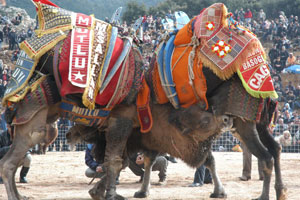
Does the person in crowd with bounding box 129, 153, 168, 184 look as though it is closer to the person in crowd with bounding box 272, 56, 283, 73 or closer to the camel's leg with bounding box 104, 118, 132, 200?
the camel's leg with bounding box 104, 118, 132, 200

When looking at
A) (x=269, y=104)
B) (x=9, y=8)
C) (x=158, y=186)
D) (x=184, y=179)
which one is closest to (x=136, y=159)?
(x=158, y=186)

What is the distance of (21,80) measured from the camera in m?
6.54

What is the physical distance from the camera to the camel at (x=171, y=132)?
6574 millimetres

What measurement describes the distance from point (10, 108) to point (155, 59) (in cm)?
232

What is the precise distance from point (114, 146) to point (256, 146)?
2.09m

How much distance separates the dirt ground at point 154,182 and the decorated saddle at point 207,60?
1.86 metres

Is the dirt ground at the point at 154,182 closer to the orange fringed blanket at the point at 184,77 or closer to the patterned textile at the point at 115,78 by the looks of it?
the orange fringed blanket at the point at 184,77

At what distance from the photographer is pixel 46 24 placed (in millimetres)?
6871

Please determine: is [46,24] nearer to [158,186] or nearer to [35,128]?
[35,128]

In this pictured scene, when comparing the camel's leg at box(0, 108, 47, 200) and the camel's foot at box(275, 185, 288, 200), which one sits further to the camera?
the camel's foot at box(275, 185, 288, 200)

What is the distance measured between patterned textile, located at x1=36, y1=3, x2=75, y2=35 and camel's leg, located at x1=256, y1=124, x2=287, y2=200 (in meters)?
3.41

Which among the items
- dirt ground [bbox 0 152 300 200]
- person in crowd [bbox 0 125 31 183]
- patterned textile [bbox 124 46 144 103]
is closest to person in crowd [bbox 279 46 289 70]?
dirt ground [bbox 0 152 300 200]

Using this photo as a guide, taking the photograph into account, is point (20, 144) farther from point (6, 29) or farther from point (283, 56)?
point (6, 29)

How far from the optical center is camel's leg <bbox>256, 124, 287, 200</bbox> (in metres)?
7.19
